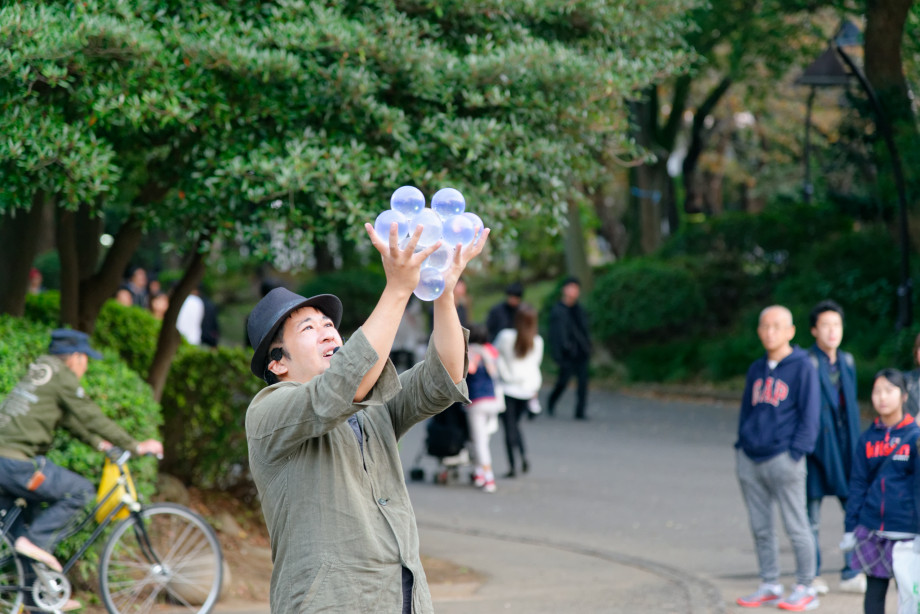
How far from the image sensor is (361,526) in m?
3.06

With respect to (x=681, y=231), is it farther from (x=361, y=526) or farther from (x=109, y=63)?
(x=361, y=526)

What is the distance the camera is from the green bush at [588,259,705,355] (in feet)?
61.1

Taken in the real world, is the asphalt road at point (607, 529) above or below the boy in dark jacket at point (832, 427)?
below

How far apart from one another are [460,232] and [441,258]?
3.6 inches

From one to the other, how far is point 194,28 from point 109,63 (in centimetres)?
49

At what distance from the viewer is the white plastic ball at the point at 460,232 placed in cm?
292

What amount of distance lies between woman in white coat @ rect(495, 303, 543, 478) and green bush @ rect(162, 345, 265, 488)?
12.3ft

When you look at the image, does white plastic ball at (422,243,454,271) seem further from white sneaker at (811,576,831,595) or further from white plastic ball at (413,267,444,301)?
white sneaker at (811,576,831,595)

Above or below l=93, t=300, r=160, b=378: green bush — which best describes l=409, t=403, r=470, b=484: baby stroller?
below

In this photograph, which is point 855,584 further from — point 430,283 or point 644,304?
point 644,304

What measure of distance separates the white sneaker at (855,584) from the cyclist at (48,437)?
4.55 meters

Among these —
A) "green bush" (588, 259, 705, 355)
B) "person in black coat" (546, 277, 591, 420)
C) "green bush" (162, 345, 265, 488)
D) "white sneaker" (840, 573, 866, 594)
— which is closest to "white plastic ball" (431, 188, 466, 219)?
"green bush" (162, 345, 265, 488)

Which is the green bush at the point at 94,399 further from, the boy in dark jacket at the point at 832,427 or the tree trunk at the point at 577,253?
the tree trunk at the point at 577,253

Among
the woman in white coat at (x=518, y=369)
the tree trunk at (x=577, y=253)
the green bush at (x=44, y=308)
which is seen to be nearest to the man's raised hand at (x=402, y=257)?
the green bush at (x=44, y=308)
